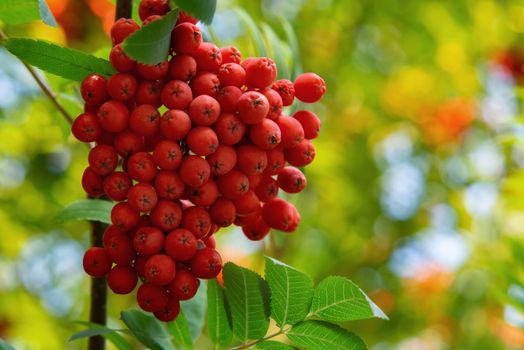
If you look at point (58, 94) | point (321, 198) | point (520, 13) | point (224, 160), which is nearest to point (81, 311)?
point (321, 198)

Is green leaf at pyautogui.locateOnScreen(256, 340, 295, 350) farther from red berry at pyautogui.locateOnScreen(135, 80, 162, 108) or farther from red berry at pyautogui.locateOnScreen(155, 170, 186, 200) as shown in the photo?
red berry at pyautogui.locateOnScreen(135, 80, 162, 108)

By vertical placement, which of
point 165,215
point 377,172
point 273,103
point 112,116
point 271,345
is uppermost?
point 377,172

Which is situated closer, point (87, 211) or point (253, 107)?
point (253, 107)

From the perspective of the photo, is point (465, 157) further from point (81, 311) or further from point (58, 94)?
point (58, 94)

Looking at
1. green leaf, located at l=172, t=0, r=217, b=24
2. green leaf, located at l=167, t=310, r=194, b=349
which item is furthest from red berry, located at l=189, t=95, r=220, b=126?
green leaf, located at l=167, t=310, r=194, b=349

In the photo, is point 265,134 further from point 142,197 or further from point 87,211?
point 87,211

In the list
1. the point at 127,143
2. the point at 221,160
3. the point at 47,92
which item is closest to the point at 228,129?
the point at 221,160
